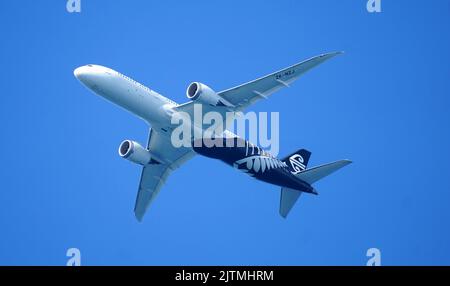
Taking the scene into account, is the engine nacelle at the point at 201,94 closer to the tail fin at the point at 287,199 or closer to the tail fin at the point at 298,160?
the tail fin at the point at 298,160

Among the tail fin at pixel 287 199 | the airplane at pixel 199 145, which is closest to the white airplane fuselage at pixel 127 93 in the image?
the airplane at pixel 199 145

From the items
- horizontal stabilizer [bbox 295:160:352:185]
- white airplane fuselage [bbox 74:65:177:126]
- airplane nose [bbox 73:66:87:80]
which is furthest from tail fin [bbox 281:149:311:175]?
airplane nose [bbox 73:66:87:80]

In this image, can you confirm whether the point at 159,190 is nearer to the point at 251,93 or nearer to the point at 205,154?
the point at 205,154

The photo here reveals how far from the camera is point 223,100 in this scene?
159ft

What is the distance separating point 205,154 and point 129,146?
20.3 feet

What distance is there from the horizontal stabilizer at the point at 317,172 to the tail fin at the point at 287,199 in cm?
219

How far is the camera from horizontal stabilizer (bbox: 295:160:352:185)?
171 feet

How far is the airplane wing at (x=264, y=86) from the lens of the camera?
153 feet

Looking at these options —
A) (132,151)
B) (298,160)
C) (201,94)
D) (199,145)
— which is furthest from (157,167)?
(298,160)

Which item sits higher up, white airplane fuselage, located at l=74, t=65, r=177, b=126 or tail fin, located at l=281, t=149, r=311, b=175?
white airplane fuselage, located at l=74, t=65, r=177, b=126

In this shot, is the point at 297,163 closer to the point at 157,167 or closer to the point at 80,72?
the point at 157,167

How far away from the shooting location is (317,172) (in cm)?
5297

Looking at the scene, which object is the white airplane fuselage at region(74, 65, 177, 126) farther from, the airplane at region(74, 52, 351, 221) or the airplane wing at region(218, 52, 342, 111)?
the airplane wing at region(218, 52, 342, 111)

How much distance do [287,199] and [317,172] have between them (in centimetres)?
410
